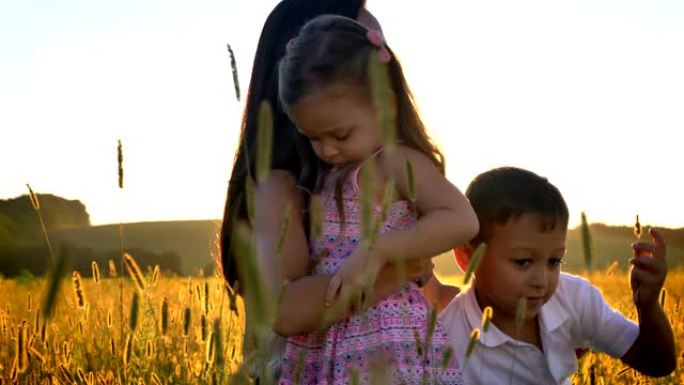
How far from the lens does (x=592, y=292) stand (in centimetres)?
322

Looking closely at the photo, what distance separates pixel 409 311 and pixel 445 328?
0.46 meters

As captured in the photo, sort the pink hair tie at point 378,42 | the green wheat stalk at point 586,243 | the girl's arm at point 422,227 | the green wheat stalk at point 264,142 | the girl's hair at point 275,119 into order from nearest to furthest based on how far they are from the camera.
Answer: the green wheat stalk at point 264,142
the green wheat stalk at point 586,243
the girl's arm at point 422,227
the pink hair tie at point 378,42
the girl's hair at point 275,119

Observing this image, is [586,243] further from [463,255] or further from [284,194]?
[463,255]

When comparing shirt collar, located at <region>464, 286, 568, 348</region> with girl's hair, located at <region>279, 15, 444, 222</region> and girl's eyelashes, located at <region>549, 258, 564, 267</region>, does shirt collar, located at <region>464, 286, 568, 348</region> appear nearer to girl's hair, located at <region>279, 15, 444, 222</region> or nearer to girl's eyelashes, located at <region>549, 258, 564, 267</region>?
girl's eyelashes, located at <region>549, 258, 564, 267</region>

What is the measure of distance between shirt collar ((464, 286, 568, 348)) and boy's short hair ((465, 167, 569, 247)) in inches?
8.7

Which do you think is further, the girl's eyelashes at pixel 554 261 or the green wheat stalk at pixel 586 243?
the girl's eyelashes at pixel 554 261

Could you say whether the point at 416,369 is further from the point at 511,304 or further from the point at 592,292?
the point at 592,292

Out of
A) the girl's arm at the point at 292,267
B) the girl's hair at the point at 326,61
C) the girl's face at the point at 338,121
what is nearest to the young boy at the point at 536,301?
the girl's arm at the point at 292,267

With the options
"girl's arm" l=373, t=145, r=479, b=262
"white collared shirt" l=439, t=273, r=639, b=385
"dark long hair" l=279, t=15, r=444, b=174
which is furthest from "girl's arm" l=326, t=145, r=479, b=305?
"white collared shirt" l=439, t=273, r=639, b=385

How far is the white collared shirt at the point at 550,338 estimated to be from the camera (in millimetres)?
3113

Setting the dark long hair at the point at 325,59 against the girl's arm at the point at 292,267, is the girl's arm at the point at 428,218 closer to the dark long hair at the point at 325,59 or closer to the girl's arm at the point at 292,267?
the girl's arm at the point at 292,267

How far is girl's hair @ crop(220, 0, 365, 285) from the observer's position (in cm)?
290

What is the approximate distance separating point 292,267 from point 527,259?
2.40ft

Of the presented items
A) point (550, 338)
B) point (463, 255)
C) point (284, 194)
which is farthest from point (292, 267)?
point (550, 338)
